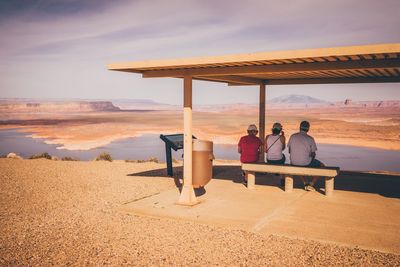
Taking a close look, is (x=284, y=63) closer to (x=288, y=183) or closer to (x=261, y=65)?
(x=261, y=65)

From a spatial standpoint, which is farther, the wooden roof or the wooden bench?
the wooden bench

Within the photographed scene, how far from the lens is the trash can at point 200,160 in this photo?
779cm

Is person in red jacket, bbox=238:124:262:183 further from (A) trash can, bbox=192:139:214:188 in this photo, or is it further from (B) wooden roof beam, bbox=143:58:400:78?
(B) wooden roof beam, bbox=143:58:400:78

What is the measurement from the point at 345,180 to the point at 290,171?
2.70 m

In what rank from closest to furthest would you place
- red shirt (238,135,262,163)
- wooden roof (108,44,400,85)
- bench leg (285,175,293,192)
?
wooden roof (108,44,400,85) < bench leg (285,175,293,192) < red shirt (238,135,262,163)

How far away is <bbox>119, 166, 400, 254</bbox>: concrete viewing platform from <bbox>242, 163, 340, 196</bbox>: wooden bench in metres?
0.20

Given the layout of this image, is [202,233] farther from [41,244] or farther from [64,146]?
[64,146]

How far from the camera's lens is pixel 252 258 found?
5141mm

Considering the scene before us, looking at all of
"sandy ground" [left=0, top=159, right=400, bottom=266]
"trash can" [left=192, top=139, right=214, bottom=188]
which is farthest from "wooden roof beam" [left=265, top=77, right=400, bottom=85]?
"sandy ground" [left=0, top=159, right=400, bottom=266]

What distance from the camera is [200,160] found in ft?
25.6

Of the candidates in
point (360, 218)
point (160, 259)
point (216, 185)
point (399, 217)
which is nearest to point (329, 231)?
point (360, 218)

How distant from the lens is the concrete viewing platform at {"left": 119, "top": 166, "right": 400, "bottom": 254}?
6.04 meters

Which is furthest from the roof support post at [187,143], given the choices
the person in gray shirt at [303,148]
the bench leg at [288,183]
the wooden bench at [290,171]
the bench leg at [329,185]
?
the bench leg at [329,185]

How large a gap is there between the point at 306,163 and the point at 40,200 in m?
5.57
